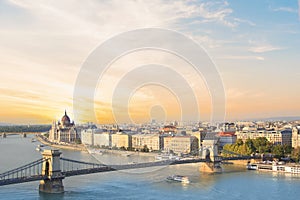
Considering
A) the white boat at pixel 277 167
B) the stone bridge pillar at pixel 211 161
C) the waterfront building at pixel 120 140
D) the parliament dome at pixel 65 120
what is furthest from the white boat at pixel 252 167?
the parliament dome at pixel 65 120

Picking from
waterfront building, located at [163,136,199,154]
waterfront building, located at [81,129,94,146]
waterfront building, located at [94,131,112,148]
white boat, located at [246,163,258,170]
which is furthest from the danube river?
waterfront building, located at [81,129,94,146]

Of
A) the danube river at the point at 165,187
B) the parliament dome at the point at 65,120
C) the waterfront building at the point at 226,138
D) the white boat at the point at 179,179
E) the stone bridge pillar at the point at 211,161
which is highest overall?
the parliament dome at the point at 65,120

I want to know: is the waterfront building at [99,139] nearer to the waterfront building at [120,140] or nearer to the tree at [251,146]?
the waterfront building at [120,140]

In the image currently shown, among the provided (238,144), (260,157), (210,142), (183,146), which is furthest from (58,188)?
(183,146)

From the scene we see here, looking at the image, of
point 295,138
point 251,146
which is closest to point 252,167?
point 251,146

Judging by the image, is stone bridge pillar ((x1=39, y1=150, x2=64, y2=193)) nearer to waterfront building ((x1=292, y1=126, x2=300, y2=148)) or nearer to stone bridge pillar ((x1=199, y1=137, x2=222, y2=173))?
stone bridge pillar ((x1=199, y1=137, x2=222, y2=173))

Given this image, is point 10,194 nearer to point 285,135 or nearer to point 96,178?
point 96,178

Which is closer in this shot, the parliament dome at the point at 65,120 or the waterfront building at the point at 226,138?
the waterfront building at the point at 226,138
